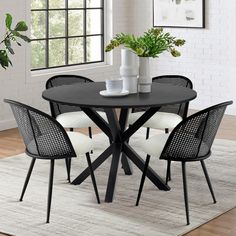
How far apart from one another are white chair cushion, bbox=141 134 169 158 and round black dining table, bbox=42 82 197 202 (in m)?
0.21

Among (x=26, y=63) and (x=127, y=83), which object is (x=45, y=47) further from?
(x=127, y=83)

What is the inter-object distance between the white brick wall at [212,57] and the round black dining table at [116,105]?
302 centimetres

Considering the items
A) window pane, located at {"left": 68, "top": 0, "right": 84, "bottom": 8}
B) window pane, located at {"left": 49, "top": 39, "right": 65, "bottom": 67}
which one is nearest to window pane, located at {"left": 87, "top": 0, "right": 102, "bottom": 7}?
window pane, located at {"left": 68, "top": 0, "right": 84, "bottom": 8}

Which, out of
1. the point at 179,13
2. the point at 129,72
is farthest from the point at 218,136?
the point at 129,72

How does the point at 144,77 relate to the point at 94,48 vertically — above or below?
below

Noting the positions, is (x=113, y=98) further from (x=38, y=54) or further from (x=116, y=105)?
(x=38, y=54)

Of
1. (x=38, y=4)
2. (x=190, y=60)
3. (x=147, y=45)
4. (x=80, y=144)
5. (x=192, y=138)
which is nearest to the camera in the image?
(x=192, y=138)

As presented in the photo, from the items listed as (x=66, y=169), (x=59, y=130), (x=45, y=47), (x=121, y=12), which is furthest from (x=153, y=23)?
(x=59, y=130)

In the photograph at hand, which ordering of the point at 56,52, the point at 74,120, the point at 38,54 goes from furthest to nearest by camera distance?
the point at 56,52 < the point at 38,54 < the point at 74,120

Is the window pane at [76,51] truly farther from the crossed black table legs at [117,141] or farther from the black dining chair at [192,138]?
the black dining chair at [192,138]

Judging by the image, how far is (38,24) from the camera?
27.0ft

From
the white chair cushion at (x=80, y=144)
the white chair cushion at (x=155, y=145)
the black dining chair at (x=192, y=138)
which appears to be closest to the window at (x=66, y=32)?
the white chair cushion at (x=80, y=144)

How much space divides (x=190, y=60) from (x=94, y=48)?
1246 mm

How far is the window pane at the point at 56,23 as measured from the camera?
27.6ft
